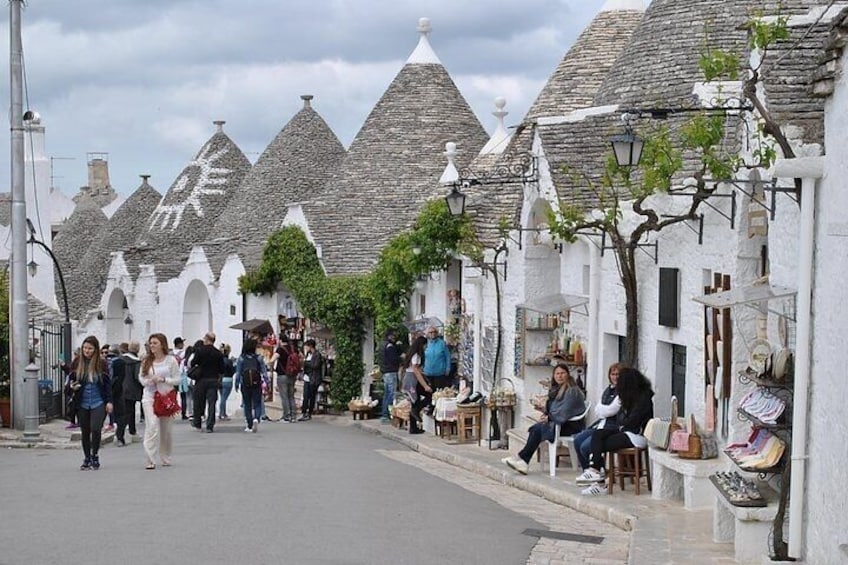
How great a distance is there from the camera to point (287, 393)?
1088 inches

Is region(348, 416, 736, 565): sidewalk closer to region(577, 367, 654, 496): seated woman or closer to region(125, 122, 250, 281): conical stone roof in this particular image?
region(577, 367, 654, 496): seated woman

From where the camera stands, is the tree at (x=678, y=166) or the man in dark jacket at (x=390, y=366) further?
the man in dark jacket at (x=390, y=366)

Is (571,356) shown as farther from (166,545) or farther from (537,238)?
(166,545)

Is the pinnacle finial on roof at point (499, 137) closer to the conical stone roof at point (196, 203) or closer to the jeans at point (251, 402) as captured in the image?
the jeans at point (251, 402)

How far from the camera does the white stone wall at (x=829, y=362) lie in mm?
8914

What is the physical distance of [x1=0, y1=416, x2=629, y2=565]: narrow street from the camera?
1073 centimetres

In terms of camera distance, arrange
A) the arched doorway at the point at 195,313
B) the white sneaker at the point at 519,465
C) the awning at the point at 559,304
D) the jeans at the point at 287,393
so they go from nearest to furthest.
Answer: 1. the white sneaker at the point at 519,465
2. the awning at the point at 559,304
3. the jeans at the point at 287,393
4. the arched doorway at the point at 195,313

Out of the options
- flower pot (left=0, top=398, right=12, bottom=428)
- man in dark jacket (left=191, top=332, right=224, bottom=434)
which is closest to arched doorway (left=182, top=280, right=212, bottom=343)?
flower pot (left=0, top=398, right=12, bottom=428)

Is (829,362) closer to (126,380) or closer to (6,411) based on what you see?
(126,380)

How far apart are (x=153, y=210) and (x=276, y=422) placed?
27153 mm

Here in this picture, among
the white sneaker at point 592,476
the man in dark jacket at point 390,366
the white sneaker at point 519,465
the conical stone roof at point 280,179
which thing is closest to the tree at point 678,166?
the white sneaker at point 519,465

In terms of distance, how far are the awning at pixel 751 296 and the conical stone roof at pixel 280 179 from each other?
100ft

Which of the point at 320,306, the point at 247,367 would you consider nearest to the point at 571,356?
the point at 247,367

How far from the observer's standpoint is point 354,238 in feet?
117
